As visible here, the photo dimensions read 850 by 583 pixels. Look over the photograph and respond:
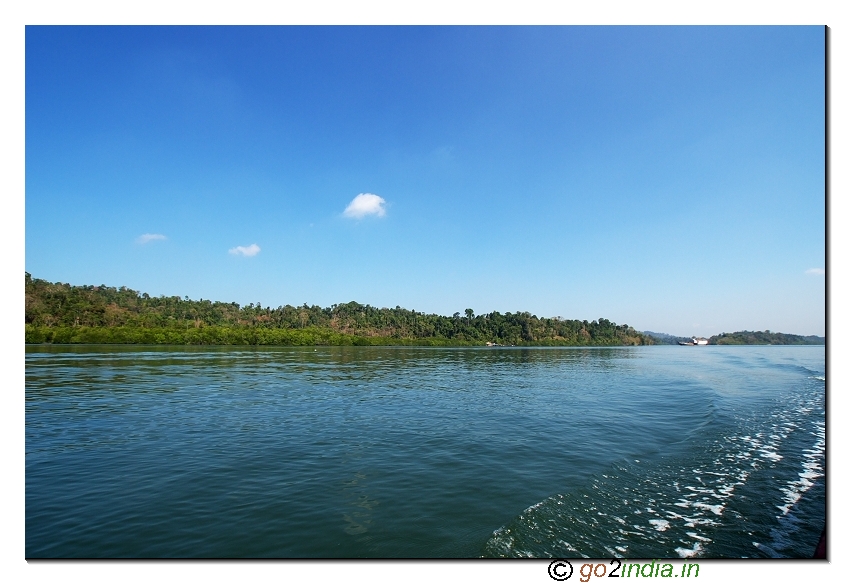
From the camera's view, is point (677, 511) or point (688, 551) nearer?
point (688, 551)

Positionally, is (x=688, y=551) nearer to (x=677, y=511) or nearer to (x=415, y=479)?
(x=677, y=511)

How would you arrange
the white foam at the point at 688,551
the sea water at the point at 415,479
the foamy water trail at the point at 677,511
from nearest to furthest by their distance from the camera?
the white foam at the point at 688,551 → the foamy water trail at the point at 677,511 → the sea water at the point at 415,479

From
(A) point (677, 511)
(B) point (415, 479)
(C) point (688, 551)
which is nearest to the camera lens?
(C) point (688, 551)

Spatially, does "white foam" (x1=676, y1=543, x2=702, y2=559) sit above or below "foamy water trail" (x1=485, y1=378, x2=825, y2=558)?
above

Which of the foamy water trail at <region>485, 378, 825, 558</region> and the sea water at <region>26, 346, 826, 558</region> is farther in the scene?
the sea water at <region>26, 346, 826, 558</region>

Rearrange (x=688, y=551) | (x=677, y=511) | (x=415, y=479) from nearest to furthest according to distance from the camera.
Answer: (x=688, y=551), (x=677, y=511), (x=415, y=479)

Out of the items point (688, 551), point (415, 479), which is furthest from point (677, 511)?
point (415, 479)

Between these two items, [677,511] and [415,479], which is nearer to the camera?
[677,511]

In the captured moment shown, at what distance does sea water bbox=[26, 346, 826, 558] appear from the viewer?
27.9 feet

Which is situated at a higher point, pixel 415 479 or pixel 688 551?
pixel 688 551

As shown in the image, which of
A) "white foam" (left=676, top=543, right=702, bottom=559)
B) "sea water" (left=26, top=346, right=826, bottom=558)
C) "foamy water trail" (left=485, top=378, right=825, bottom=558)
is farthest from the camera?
"sea water" (left=26, top=346, right=826, bottom=558)

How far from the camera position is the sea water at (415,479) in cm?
849

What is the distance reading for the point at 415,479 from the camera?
39.6 feet

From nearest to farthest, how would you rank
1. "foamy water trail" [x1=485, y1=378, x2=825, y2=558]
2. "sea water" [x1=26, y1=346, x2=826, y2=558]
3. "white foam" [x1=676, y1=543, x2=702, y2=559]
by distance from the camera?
"white foam" [x1=676, y1=543, x2=702, y2=559], "foamy water trail" [x1=485, y1=378, x2=825, y2=558], "sea water" [x1=26, y1=346, x2=826, y2=558]
